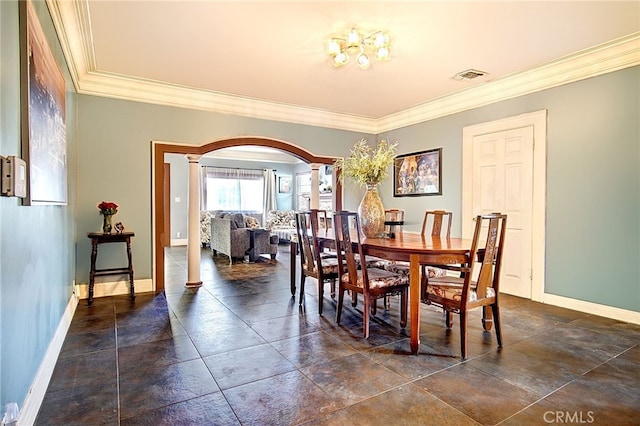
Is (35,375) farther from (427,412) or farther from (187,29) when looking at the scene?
(187,29)

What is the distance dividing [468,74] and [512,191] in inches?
56.2

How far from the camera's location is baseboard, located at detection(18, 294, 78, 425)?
1.63 meters

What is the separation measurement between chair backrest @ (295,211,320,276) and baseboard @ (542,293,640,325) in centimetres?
252

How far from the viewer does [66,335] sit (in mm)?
2795

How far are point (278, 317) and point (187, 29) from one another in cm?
261

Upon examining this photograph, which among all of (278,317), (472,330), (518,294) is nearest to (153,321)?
(278,317)

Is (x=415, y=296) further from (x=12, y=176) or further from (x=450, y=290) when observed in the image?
(x=12, y=176)

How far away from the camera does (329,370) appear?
2.24 metres

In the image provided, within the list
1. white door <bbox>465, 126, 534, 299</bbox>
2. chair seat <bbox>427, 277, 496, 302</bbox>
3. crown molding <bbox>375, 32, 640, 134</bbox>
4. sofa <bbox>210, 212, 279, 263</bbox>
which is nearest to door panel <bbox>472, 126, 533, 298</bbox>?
white door <bbox>465, 126, 534, 299</bbox>

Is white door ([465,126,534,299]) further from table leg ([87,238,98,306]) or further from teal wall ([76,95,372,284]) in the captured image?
table leg ([87,238,98,306])

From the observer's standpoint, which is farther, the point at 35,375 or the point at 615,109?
the point at 615,109

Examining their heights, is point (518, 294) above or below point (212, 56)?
below

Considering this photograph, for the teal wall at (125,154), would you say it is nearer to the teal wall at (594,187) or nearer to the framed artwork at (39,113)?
the framed artwork at (39,113)

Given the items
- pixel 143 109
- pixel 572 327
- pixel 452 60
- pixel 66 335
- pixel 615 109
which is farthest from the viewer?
pixel 143 109
